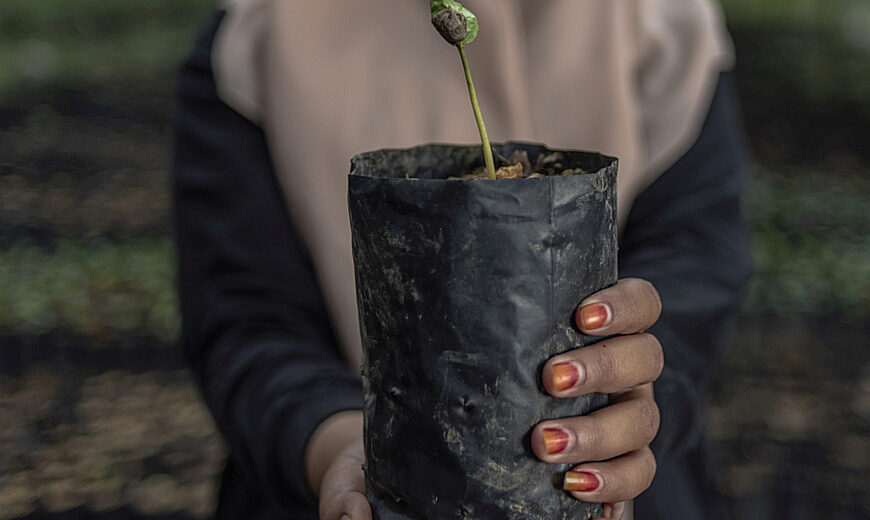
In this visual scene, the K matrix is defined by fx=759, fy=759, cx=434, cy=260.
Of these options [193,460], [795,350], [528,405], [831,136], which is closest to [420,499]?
[528,405]

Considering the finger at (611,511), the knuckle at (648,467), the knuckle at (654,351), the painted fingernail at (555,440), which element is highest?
the knuckle at (654,351)

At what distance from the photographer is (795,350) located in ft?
10.4

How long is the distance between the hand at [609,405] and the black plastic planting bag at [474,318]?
0.01 metres

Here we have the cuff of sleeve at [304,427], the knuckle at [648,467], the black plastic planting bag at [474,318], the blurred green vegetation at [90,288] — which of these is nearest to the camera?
the black plastic planting bag at [474,318]

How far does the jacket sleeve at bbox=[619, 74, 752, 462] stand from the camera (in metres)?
0.94

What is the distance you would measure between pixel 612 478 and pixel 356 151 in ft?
1.89

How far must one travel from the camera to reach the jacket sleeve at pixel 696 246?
94cm

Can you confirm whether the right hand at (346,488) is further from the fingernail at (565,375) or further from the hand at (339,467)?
→ the fingernail at (565,375)

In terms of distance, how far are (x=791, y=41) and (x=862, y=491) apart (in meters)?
3.48

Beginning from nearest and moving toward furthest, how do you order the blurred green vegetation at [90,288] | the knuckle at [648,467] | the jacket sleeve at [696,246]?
the knuckle at [648,467], the jacket sleeve at [696,246], the blurred green vegetation at [90,288]

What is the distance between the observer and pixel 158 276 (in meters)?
3.88

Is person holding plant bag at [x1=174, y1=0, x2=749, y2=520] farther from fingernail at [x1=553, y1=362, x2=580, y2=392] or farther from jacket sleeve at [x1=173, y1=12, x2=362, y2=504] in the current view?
fingernail at [x1=553, y1=362, x2=580, y2=392]

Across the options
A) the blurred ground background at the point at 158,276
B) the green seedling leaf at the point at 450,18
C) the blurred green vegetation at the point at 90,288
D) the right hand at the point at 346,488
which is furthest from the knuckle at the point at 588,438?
the blurred green vegetation at the point at 90,288

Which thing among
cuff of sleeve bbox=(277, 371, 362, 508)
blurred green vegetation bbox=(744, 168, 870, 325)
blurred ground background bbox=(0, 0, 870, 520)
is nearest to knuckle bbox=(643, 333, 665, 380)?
cuff of sleeve bbox=(277, 371, 362, 508)
